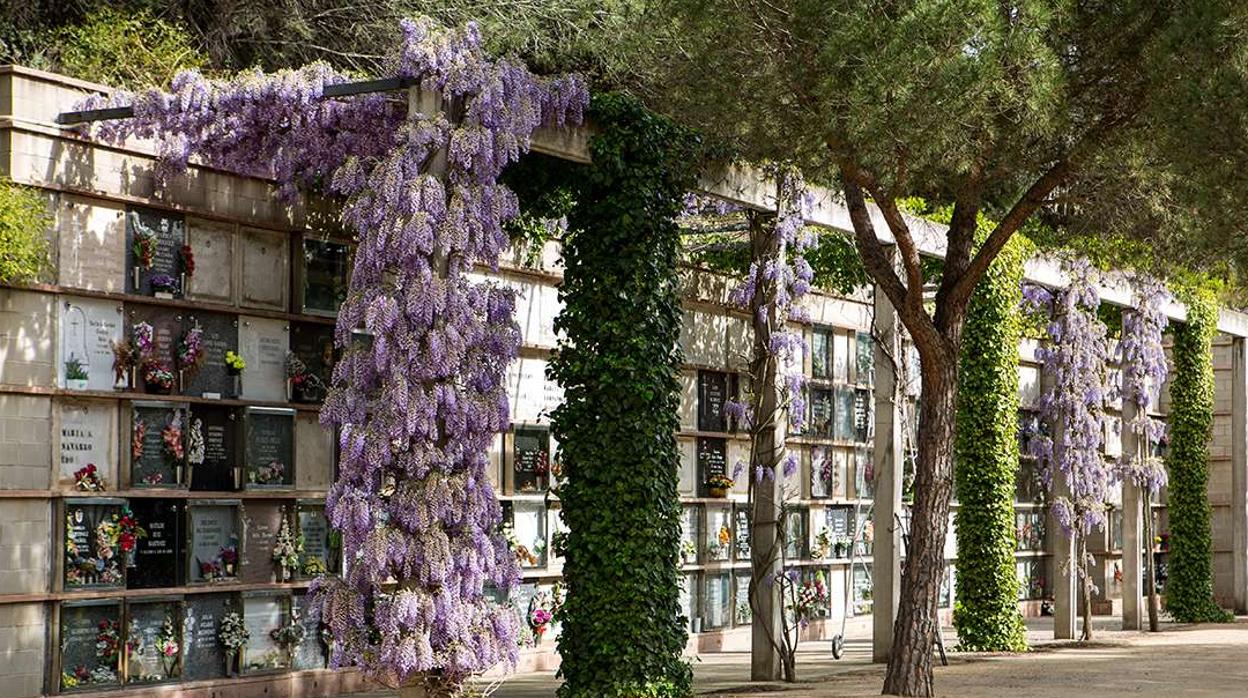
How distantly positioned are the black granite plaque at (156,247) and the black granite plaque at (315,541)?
1.74m

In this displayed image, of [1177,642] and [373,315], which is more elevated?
[373,315]

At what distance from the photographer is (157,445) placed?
32.2 feet

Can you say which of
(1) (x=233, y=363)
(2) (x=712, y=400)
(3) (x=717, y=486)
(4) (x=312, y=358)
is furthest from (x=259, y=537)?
(2) (x=712, y=400)

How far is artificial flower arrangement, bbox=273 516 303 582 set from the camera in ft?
34.5

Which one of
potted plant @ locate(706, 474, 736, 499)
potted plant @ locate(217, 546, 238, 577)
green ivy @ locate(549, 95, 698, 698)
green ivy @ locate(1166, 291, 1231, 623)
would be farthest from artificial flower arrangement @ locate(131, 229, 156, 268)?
green ivy @ locate(1166, 291, 1231, 623)

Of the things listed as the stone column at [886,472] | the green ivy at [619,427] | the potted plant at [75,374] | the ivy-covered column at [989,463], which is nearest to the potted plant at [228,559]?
the potted plant at [75,374]

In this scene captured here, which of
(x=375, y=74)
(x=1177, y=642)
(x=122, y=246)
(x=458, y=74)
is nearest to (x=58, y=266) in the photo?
(x=122, y=246)

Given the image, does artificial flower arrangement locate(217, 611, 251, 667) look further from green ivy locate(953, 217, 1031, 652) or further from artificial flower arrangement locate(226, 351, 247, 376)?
green ivy locate(953, 217, 1031, 652)

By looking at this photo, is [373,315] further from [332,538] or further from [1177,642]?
[1177,642]

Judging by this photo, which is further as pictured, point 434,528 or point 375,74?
point 375,74

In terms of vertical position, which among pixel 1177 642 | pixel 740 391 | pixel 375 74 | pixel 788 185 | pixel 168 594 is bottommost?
pixel 1177 642

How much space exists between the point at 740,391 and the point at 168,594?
21.8ft

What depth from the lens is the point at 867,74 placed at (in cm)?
957

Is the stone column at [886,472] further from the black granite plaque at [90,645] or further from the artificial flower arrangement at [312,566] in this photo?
the black granite plaque at [90,645]
